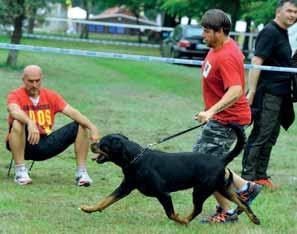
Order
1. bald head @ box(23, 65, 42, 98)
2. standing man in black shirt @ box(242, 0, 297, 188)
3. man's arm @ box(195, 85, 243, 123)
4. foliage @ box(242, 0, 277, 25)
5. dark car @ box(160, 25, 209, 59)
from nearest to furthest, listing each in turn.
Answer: man's arm @ box(195, 85, 243, 123)
bald head @ box(23, 65, 42, 98)
standing man in black shirt @ box(242, 0, 297, 188)
foliage @ box(242, 0, 277, 25)
dark car @ box(160, 25, 209, 59)

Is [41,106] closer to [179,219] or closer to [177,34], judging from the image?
[179,219]

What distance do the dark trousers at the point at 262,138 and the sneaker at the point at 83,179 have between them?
1.69 meters

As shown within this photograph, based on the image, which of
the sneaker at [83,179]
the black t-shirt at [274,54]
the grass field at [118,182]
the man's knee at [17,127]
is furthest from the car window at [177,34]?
the man's knee at [17,127]

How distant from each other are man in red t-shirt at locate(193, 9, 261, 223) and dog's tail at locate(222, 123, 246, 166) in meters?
0.05

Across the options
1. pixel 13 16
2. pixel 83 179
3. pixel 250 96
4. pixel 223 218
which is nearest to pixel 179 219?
pixel 223 218

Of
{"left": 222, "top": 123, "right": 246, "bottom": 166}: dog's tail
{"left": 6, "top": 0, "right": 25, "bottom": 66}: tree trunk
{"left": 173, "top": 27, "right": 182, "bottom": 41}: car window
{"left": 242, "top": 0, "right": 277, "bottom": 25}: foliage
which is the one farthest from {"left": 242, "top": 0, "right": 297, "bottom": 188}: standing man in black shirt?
{"left": 173, "top": 27, "right": 182, "bottom": 41}: car window

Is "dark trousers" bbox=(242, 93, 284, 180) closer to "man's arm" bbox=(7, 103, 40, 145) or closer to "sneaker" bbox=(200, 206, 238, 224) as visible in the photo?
"sneaker" bbox=(200, 206, 238, 224)

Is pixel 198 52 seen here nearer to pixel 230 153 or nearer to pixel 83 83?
pixel 83 83

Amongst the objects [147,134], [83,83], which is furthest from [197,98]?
[147,134]

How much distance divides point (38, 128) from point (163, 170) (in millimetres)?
2321

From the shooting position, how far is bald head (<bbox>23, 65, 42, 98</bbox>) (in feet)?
26.1

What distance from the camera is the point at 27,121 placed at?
25.9 feet

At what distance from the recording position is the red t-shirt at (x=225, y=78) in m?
6.26

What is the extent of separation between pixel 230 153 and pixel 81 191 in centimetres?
202
